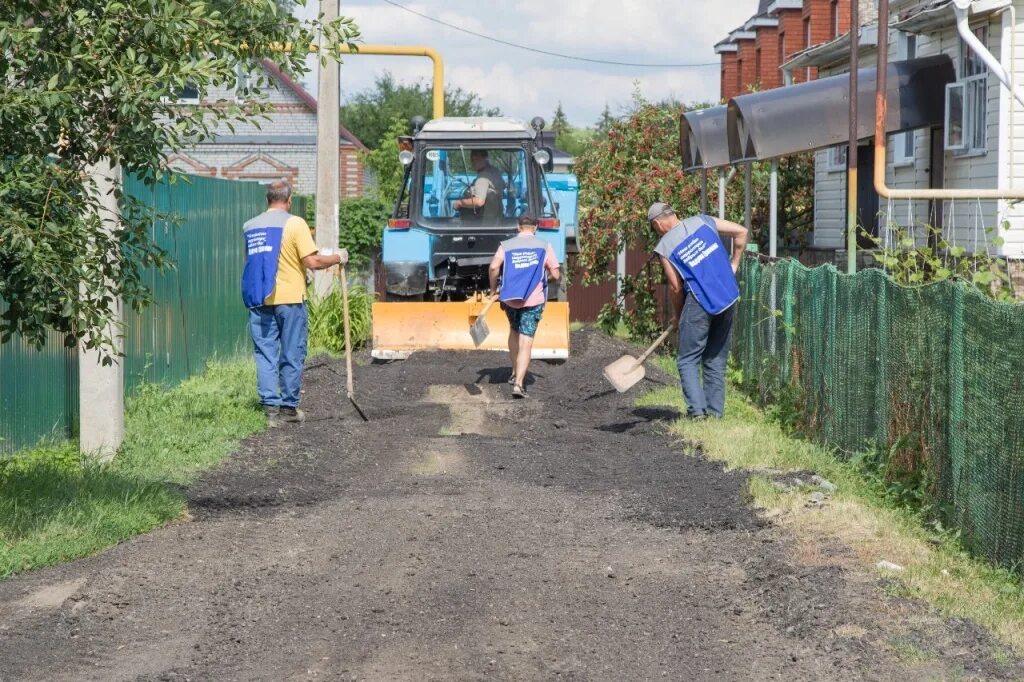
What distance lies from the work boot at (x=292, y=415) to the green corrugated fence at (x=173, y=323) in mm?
1361

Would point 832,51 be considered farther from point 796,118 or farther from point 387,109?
point 387,109

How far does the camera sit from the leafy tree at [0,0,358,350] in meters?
6.29

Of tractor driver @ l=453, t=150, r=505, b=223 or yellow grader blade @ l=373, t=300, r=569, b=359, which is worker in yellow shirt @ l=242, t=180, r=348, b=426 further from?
tractor driver @ l=453, t=150, r=505, b=223

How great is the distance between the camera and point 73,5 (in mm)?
6512

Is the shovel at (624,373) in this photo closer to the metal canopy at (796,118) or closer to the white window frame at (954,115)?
the metal canopy at (796,118)

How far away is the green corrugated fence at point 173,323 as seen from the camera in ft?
31.4

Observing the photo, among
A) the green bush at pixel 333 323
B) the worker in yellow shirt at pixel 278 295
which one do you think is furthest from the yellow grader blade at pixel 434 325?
the worker in yellow shirt at pixel 278 295

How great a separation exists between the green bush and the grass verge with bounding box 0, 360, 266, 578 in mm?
5241

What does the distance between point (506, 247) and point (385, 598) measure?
25.0ft

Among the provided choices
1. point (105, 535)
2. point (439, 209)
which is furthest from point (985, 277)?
point (439, 209)

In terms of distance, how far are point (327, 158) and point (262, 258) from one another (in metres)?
7.70

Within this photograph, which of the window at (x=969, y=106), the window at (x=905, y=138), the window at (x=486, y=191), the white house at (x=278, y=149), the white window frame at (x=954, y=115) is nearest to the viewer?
the window at (x=486, y=191)

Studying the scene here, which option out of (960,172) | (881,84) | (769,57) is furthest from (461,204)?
(769,57)

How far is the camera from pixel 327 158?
18.9 metres
